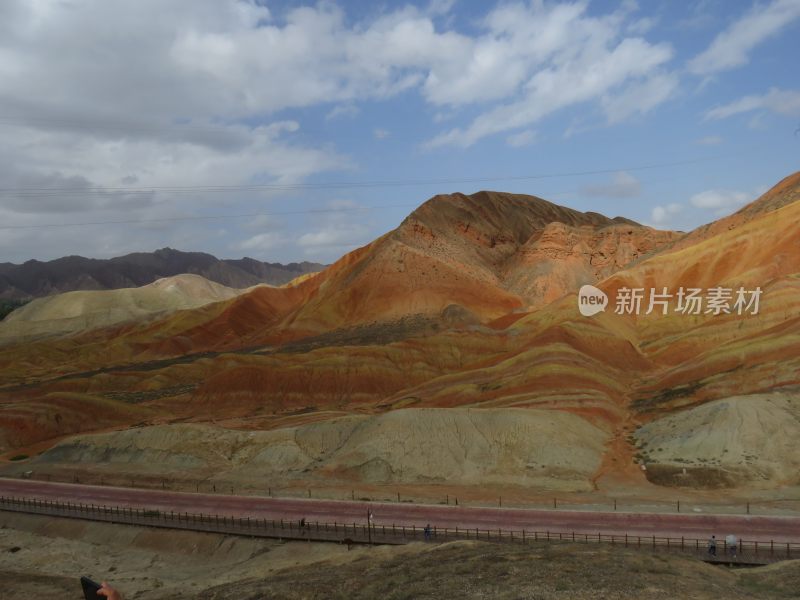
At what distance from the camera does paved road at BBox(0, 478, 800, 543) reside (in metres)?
35.1

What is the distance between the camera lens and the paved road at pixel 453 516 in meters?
35.1

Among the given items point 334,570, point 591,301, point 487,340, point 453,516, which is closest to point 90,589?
point 334,570

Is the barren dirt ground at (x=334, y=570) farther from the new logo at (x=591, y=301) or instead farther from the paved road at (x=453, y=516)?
the new logo at (x=591, y=301)

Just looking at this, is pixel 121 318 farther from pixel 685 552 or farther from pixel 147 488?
pixel 685 552

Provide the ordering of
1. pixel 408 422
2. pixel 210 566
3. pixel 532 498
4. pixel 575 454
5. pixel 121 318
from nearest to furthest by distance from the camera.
A: 1. pixel 210 566
2. pixel 532 498
3. pixel 575 454
4. pixel 408 422
5. pixel 121 318

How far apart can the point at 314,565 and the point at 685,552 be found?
18637 millimetres

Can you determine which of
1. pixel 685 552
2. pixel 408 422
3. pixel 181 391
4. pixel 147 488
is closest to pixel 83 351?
pixel 181 391

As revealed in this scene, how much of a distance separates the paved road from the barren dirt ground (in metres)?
4.33

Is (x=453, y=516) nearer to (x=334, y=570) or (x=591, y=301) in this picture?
(x=334, y=570)

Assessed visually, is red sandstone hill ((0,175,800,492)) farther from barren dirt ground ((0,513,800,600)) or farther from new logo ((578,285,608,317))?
barren dirt ground ((0,513,800,600))

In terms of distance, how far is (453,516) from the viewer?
3966 cm

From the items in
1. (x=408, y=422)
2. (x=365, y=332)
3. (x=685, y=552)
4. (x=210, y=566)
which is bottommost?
(x=210, y=566)

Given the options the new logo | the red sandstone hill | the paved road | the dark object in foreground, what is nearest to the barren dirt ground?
the paved road

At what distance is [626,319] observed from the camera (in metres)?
97.7
